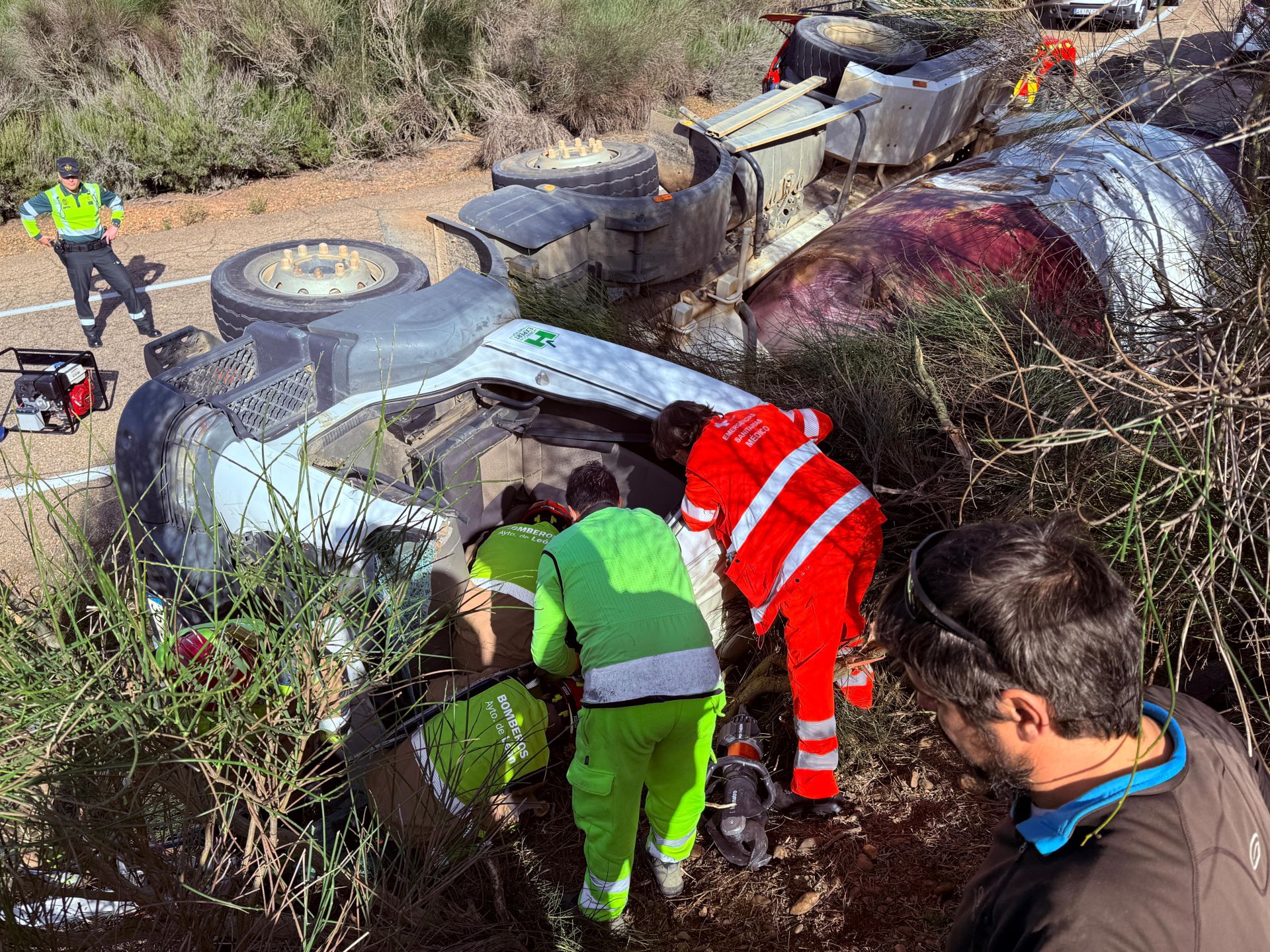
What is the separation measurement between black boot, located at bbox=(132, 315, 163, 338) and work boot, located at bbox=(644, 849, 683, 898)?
22.4 ft

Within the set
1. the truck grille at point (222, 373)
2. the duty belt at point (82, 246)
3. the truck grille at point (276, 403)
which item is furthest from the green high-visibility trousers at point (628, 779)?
the duty belt at point (82, 246)

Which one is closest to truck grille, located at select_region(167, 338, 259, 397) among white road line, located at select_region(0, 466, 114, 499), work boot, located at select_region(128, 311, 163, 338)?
white road line, located at select_region(0, 466, 114, 499)

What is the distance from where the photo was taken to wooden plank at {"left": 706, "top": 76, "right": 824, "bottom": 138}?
667 cm

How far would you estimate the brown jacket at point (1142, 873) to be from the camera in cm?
133

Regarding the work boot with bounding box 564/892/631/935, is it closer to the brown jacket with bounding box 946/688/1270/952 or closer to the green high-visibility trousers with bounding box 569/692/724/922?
the green high-visibility trousers with bounding box 569/692/724/922

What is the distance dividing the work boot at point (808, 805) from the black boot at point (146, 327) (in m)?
6.95

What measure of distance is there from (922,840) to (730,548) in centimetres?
119

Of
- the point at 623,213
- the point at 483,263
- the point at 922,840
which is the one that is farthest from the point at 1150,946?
the point at 623,213

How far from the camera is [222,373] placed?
3.60 metres

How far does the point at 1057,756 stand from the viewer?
1.49 meters

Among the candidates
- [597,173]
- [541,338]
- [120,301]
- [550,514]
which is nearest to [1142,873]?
[550,514]

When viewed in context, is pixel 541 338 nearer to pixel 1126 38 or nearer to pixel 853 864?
pixel 853 864

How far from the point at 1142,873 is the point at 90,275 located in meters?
8.88

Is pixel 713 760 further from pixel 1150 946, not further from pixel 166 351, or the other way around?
pixel 166 351
